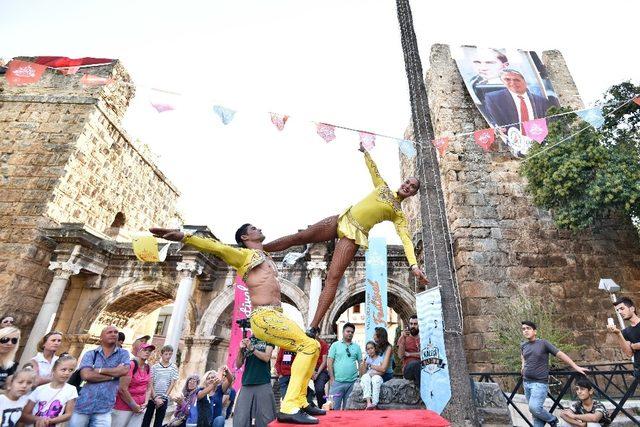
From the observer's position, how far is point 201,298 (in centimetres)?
1191

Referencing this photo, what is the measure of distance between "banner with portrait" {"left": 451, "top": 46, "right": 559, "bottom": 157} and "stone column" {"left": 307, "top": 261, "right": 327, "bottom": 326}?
6666 mm

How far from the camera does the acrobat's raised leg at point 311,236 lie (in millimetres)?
3007

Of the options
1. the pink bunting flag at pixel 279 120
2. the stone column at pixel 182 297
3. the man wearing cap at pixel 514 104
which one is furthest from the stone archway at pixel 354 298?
the pink bunting flag at pixel 279 120

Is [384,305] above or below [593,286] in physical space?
below

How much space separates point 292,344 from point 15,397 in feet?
9.10

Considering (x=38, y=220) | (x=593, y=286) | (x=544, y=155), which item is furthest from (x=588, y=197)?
(x=38, y=220)

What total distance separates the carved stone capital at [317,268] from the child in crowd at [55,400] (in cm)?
764

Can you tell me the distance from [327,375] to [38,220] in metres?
11.0

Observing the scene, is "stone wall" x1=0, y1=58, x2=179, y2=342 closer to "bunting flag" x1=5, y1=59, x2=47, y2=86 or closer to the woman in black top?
"bunting flag" x1=5, y1=59, x2=47, y2=86

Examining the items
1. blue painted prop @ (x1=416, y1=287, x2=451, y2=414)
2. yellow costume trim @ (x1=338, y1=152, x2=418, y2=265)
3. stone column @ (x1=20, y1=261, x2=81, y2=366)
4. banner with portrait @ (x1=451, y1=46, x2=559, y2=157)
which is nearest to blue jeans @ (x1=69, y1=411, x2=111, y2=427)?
yellow costume trim @ (x1=338, y1=152, x2=418, y2=265)

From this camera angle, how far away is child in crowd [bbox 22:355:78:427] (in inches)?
126

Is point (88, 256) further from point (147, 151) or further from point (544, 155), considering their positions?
point (544, 155)

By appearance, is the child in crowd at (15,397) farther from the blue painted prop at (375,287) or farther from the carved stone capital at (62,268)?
the carved stone capital at (62,268)

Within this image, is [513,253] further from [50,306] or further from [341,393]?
[50,306]
